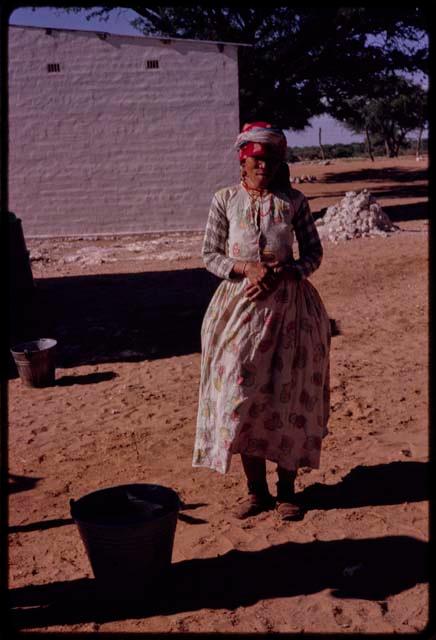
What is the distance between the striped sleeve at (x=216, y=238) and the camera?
3.54 metres

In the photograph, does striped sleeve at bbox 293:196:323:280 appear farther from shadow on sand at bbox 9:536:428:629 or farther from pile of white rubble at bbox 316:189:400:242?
pile of white rubble at bbox 316:189:400:242

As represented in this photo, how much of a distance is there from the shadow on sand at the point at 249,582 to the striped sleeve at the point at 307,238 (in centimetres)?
140

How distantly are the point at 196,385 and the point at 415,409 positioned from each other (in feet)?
6.41

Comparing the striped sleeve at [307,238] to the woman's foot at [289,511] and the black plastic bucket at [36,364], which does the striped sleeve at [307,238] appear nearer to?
the woman's foot at [289,511]

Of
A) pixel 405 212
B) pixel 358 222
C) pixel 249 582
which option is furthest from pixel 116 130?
pixel 249 582

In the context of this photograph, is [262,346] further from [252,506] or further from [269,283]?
[252,506]

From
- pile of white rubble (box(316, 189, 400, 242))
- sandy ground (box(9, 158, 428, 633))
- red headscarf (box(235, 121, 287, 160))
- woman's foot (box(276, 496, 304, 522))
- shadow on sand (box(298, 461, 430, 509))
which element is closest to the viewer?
sandy ground (box(9, 158, 428, 633))

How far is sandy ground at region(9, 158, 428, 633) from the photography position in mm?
3049

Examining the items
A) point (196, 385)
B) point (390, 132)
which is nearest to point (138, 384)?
point (196, 385)

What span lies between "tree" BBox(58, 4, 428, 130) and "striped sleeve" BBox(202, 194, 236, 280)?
715 inches

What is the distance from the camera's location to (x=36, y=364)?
6520 millimetres

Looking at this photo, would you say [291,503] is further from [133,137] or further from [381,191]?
[381,191]

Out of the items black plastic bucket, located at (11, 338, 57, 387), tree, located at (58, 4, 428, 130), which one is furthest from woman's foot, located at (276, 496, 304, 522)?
tree, located at (58, 4, 428, 130)

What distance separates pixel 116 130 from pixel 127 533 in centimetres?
1551
